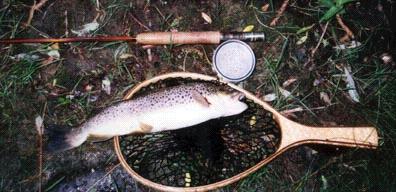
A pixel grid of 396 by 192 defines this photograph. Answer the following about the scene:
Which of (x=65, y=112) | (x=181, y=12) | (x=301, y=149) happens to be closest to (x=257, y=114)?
(x=301, y=149)

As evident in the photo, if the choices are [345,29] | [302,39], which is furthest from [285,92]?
[345,29]

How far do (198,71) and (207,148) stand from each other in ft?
2.23

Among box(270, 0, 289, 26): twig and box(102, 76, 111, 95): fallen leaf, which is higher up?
box(270, 0, 289, 26): twig

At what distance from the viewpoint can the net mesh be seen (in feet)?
9.45

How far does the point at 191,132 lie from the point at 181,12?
3.40 feet

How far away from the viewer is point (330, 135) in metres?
2.65

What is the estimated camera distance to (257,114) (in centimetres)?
299

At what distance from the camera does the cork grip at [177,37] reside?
2914mm

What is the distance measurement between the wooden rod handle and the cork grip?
0.84 metres

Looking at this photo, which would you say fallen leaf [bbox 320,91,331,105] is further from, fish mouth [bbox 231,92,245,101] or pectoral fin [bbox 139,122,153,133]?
pectoral fin [bbox 139,122,153,133]

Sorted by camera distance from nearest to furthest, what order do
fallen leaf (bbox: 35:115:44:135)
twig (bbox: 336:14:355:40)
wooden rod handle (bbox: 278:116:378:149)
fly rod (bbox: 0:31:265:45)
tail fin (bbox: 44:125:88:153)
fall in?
wooden rod handle (bbox: 278:116:378:149)
tail fin (bbox: 44:125:88:153)
fly rod (bbox: 0:31:265:45)
fallen leaf (bbox: 35:115:44:135)
twig (bbox: 336:14:355:40)

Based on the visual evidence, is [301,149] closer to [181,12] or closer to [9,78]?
[181,12]

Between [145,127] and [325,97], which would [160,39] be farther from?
[325,97]

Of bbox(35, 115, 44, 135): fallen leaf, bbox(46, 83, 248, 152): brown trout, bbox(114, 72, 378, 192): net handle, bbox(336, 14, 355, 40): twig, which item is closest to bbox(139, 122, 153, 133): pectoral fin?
bbox(46, 83, 248, 152): brown trout
